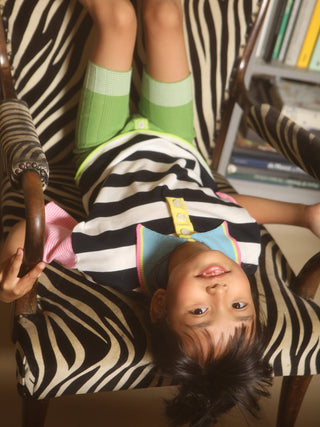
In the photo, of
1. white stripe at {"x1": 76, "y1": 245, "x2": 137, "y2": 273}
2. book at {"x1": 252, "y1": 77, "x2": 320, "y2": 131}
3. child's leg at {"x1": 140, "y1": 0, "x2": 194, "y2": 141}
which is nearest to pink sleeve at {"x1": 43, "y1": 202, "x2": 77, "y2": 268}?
white stripe at {"x1": 76, "y1": 245, "x2": 137, "y2": 273}

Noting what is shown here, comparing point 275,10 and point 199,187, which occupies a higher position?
point 275,10

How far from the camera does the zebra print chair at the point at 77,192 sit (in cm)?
84

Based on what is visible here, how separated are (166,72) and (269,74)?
0.55 m

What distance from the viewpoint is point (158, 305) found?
963mm

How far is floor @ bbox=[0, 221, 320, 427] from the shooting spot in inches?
46.3

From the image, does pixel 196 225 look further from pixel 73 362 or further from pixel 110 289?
pixel 73 362

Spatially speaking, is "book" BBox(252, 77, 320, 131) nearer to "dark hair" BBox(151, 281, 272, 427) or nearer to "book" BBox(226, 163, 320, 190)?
"book" BBox(226, 163, 320, 190)

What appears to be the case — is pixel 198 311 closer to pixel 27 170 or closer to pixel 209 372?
pixel 209 372

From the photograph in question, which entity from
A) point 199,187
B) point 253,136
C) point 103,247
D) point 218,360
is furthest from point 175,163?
point 253,136

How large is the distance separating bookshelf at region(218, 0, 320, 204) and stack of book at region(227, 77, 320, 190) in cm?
3

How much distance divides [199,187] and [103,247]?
28 cm

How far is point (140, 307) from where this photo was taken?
0.97m

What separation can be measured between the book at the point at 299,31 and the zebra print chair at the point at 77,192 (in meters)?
0.32

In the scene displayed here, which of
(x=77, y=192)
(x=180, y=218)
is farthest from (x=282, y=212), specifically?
(x=77, y=192)
